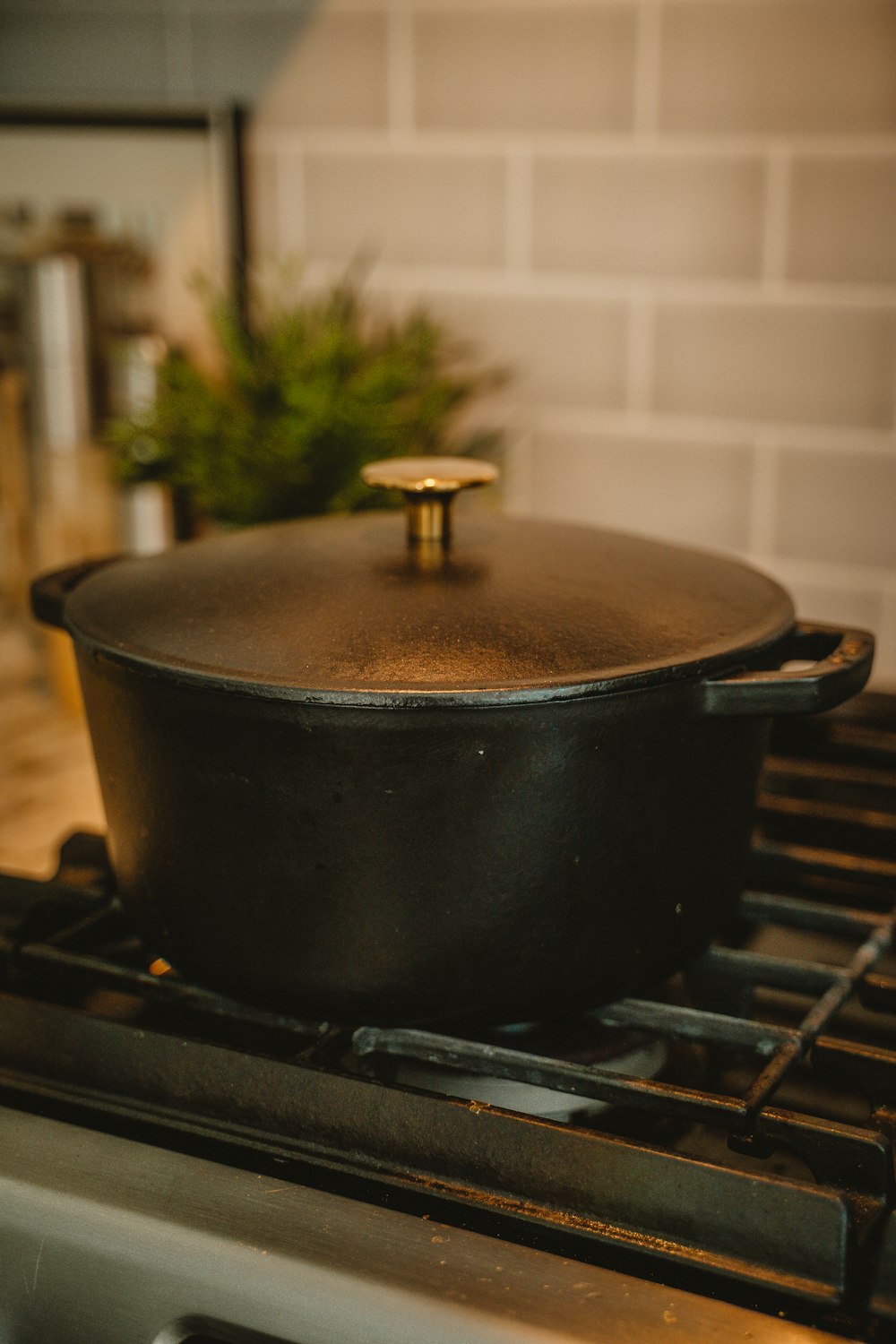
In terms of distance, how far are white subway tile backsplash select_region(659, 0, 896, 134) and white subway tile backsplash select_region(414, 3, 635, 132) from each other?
6 cm

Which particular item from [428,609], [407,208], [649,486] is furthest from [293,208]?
[428,609]

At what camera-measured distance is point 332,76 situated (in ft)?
4.88

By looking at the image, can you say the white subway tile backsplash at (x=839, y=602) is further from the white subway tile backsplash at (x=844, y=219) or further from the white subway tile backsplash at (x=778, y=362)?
the white subway tile backsplash at (x=844, y=219)

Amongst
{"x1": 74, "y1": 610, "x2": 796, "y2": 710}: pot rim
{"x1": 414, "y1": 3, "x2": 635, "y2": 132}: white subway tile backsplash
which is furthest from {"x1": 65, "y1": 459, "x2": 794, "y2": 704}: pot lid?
{"x1": 414, "y1": 3, "x2": 635, "y2": 132}: white subway tile backsplash

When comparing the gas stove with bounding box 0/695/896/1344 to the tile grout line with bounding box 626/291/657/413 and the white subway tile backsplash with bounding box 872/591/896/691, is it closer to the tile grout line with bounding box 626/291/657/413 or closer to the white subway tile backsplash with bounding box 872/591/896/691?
the white subway tile backsplash with bounding box 872/591/896/691

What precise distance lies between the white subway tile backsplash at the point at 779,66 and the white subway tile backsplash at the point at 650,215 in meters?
0.05

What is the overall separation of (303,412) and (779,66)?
2.03 feet

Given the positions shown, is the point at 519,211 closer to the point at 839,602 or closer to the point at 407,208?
the point at 407,208

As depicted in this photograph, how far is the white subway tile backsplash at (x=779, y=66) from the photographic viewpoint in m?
1.27

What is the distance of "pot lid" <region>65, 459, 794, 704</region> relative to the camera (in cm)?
54

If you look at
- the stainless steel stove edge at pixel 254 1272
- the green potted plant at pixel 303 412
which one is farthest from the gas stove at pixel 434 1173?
the green potted plant at pixel 303 412

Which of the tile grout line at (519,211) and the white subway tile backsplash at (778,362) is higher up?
the tile grout line at (519,211)

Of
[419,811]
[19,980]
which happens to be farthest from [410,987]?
[19,980]

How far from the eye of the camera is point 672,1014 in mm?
629
